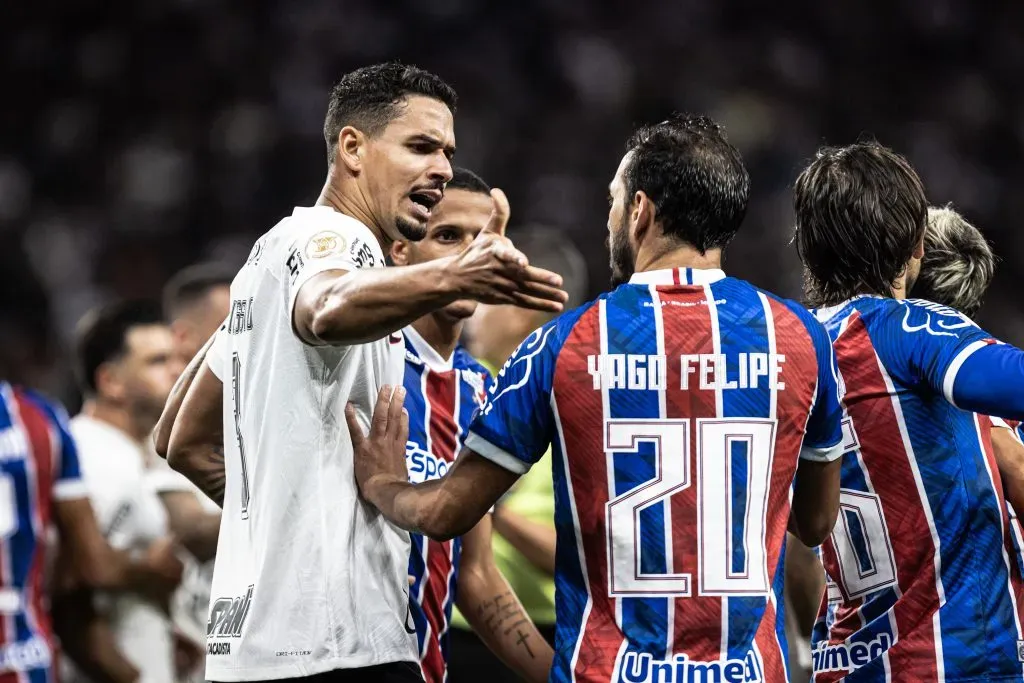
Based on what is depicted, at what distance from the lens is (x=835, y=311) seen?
133 inches

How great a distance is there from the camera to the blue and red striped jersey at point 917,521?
317cm

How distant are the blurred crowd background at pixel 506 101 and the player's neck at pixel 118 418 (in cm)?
423

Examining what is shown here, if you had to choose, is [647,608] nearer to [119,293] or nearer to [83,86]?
[119,293]

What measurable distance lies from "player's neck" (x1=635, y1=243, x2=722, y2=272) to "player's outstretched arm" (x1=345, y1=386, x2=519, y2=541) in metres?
0.60

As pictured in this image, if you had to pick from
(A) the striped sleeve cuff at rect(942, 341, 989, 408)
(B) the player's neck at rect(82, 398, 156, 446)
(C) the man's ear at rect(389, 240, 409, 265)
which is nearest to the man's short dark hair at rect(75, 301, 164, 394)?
(B) the player's neck at rect(82, 398, 156, 446)

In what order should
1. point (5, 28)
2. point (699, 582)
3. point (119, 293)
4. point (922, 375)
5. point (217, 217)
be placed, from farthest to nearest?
point (5, 28)
point (217, 217)
point (119, 293)
point (922, 375)
point (699, 582)

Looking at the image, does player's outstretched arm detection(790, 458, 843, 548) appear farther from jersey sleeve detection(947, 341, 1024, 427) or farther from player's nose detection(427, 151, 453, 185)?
player's nose detection(427, 151, 453, 185)

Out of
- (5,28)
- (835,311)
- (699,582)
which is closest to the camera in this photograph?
(699,582)

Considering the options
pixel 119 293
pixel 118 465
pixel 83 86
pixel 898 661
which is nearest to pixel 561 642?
pixel 898 661

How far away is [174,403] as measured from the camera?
371 centimetres

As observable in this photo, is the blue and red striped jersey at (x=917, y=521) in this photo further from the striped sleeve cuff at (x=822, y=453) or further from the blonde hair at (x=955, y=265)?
the blonde hair at (x=955, y=265)

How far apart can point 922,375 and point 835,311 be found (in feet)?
1.07

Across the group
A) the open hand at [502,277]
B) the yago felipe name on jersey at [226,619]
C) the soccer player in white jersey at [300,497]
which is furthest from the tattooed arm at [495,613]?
the open hand at [502,277]

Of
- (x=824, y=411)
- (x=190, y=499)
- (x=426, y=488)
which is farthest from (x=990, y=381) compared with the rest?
(x=190, y=499)
